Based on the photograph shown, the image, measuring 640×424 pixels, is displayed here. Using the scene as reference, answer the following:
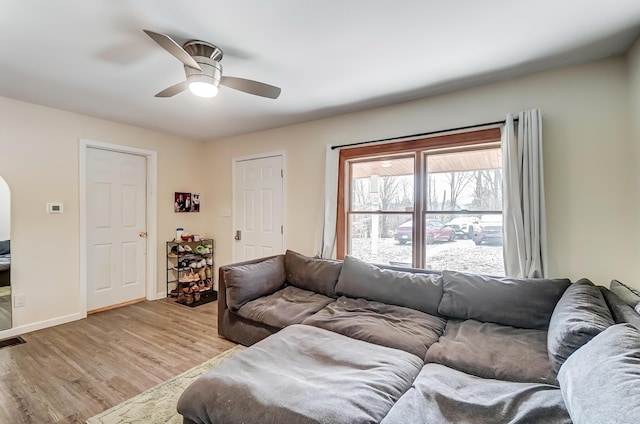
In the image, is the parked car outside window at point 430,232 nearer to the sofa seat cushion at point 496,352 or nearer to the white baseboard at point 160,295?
the sofa seat cushion at point 496,352

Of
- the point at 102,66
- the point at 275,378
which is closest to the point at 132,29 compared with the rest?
the point at 102,66

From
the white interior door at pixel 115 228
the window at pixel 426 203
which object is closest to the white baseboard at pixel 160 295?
the white interior door at pixel 115 228

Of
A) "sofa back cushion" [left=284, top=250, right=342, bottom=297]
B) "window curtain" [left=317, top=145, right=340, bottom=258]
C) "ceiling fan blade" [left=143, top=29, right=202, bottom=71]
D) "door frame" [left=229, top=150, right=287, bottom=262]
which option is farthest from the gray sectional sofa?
"ceiling fan blade" [left=143, top=29, right=202, bottom=71]

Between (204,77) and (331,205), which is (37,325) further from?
(331,205)

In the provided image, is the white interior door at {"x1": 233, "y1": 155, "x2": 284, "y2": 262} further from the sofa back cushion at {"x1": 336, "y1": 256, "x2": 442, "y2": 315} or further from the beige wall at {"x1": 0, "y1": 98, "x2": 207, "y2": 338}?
the beige wall at {"x1": 0, "y1": 98, "x2": 207, "y2": 338}

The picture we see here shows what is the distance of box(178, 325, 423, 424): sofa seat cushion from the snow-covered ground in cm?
139

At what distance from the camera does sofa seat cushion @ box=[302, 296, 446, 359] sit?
190 centimetres

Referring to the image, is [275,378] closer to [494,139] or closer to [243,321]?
[243,321]

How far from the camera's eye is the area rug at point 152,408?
1746 millimetres

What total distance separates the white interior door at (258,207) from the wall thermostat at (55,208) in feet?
6.41

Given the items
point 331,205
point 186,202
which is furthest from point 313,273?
point 186,202

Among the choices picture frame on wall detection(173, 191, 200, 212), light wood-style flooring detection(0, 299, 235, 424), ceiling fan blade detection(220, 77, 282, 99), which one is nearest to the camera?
light wood-style flooring detection(0, 299, 235, 424)

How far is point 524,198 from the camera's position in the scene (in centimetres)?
233

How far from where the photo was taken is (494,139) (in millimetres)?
2557
